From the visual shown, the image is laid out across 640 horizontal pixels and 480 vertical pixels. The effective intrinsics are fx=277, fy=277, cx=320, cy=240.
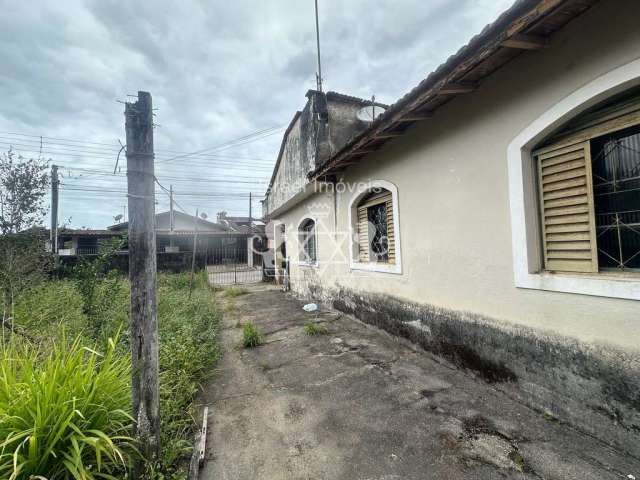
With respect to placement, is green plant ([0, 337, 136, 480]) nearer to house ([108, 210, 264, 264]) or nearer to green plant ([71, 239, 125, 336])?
green plant ([71, 239, 125, 336])

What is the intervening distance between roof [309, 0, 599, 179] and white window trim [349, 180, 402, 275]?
1012mm

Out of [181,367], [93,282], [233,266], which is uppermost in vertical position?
[93,282]

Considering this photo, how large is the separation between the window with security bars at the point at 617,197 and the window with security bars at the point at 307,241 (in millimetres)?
7000

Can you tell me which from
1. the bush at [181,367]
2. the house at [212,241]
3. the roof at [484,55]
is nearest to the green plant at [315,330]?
the bush at [181,367]

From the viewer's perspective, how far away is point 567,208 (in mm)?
2537

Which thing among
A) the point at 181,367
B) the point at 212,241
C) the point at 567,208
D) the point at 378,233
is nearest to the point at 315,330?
the point at 378,233

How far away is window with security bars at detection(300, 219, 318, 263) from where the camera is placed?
29.7 ft

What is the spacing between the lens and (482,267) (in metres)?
3.22

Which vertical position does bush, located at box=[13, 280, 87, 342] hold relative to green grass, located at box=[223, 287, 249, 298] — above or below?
above

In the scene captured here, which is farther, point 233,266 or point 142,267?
point 233,266

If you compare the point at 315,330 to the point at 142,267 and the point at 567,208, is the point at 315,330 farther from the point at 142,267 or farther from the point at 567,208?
the point at 567,208

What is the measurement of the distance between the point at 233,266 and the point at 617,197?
22.7 meters

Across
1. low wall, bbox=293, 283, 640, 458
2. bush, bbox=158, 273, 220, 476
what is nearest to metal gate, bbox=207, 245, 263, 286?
bush, bbox=158, 273, 220, 476

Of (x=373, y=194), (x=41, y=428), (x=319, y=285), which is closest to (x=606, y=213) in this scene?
(x=373, y=194)
